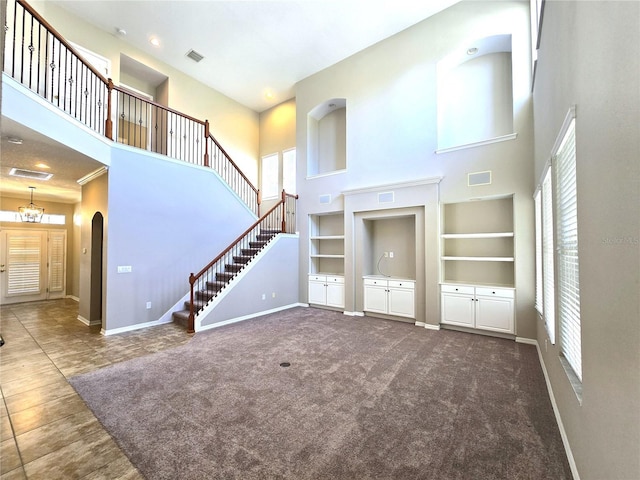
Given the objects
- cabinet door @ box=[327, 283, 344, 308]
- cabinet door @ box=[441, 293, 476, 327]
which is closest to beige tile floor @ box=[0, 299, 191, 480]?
cabinet door @ box=[327, 283, 344, 308]

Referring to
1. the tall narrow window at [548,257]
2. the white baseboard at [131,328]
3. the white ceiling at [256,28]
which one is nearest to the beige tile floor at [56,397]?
the white baseboard at [131,328]

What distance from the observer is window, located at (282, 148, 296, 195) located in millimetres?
9648

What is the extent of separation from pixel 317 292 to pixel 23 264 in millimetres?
8014

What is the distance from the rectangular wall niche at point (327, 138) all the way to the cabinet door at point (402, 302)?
12.2 ft

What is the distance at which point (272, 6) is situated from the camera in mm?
6051

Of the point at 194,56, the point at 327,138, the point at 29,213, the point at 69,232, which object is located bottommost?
the point at 69,232

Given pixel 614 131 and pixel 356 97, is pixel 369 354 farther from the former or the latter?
pixel 356 97

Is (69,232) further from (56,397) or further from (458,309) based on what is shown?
(458,309)

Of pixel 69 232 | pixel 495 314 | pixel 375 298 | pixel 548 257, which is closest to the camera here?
pixel 548 257

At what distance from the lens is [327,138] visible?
8328 mm

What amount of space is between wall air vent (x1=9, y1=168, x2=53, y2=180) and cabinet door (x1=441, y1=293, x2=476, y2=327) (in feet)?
26.6

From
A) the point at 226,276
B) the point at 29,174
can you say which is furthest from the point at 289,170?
the point at 29,174

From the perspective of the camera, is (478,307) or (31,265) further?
(31,265)

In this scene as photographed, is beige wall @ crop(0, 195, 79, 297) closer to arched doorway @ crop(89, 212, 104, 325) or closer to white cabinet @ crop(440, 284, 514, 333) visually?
arched doorway @ crop(89, 212, 104, 325)
